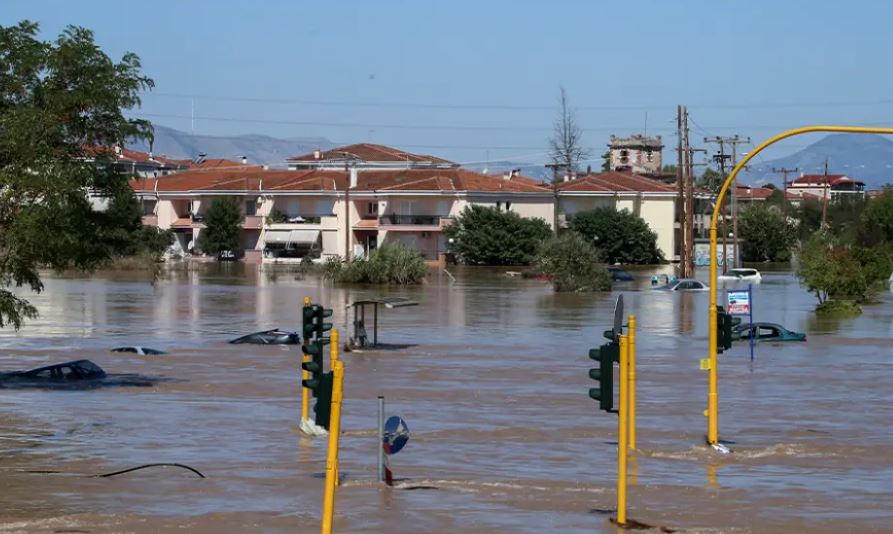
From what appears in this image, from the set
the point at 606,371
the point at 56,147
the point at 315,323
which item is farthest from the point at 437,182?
the point at 606,371

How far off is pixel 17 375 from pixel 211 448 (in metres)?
10.5

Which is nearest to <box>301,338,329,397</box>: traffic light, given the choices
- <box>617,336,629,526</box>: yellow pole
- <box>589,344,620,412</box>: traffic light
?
<box>589,344,620,412</box>: traffic light

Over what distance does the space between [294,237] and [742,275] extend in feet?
113

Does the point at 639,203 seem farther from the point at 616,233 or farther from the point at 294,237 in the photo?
the point at 294,237

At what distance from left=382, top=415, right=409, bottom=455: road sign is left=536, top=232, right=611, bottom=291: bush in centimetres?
5599

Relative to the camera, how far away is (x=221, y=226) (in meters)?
105

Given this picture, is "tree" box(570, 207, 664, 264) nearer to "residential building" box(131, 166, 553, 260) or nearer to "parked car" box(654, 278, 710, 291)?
"residential building" box(131, 166, 553, 260)

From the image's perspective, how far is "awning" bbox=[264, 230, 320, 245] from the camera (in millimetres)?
105250

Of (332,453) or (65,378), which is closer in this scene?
(332,453)

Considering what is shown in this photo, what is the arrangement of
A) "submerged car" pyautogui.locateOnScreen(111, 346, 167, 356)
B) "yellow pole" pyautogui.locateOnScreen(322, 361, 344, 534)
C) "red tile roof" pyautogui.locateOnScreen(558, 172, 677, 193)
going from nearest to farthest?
"yellow pole" pyautogui.locateOnScreen(322, 361, 344, 534)
"submerged car" pyautogui.locateOnScreen(111, 346, 167, 356)
"red tile roof" pyautogui.locateOnScreen(558, 172, 677, 193)

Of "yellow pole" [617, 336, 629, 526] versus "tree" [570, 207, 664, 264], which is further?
"tree" [570, 207, 664, 264]

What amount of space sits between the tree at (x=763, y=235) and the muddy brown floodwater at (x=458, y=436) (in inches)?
2659

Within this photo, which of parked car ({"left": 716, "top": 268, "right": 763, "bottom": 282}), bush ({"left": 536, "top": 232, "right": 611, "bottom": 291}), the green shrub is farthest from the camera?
parked car ({"left": 716, "top": 268, "right": 763, "bottom": 282})

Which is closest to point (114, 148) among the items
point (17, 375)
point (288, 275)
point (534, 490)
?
point (17, 375)
